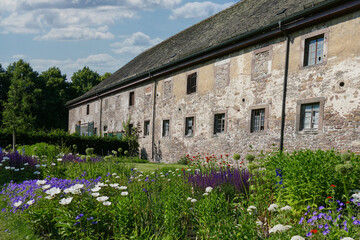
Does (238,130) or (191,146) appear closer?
(238,130)

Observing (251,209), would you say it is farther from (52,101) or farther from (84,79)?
(84,79)

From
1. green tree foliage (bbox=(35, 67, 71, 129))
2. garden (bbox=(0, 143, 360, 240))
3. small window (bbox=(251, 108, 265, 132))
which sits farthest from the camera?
green tree foliage (bbox=(35, 67, 71, 129))

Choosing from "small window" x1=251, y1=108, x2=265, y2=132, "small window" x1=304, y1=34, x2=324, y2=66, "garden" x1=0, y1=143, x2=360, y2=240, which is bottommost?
"garden" x1=0, y1=143, x2=360, y2=240

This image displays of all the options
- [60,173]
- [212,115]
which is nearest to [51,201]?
[60,173]

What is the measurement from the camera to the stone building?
28.4 ft

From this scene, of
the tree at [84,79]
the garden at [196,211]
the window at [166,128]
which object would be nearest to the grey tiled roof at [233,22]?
the window at [166,128]

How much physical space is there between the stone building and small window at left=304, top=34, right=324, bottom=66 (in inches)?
1.2

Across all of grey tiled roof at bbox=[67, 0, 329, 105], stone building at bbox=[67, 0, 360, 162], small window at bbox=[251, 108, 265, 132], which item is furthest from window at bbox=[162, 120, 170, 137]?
small window at bbox=[251, 108, 265, 132]

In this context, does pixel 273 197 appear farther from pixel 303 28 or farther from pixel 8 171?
pixel 303 28

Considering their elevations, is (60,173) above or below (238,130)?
below

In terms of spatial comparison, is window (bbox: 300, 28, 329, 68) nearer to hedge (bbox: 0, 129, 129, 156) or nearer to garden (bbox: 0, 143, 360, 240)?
garden (bbox: 0, 143, 360, 240)

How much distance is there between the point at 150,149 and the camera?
17469 millimetres

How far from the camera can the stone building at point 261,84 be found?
8.65m

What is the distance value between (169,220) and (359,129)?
698 cm
